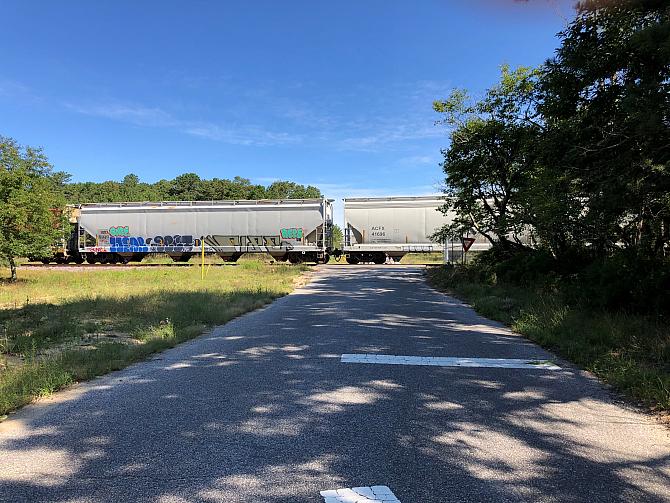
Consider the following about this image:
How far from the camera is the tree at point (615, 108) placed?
6309 mm

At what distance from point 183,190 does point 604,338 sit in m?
99.6

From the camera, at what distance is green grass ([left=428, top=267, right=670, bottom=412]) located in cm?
532

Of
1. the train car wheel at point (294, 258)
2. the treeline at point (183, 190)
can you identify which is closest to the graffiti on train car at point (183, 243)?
the train car wheel at point (294, 258)

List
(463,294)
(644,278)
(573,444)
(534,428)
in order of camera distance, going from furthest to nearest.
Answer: (463,294) → (644,278) → (534,428) → (573,444)

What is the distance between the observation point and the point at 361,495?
2938 mm

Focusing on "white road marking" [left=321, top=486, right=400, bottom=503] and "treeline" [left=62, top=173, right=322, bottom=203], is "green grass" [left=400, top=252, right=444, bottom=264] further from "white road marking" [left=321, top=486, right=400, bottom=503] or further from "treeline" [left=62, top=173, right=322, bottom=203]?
"treeline" [left=62, top=173, right=322, bottom=203]

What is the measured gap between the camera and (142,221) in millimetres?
33812

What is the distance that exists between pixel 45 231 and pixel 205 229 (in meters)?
12.8

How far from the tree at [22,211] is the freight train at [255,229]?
11.3m

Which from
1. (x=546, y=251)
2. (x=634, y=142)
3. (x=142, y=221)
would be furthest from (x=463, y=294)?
(x=142, y=221)

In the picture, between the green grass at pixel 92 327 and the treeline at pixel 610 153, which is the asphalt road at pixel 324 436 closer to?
the green grass at pixel 92 327

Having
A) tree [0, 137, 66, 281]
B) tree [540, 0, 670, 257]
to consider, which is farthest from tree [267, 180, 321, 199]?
tree [540, 0, 670, 257]

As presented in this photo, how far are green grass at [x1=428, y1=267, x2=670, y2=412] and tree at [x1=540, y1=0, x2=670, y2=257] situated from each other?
1.99 meters

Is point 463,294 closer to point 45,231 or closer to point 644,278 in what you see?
point 644,278
